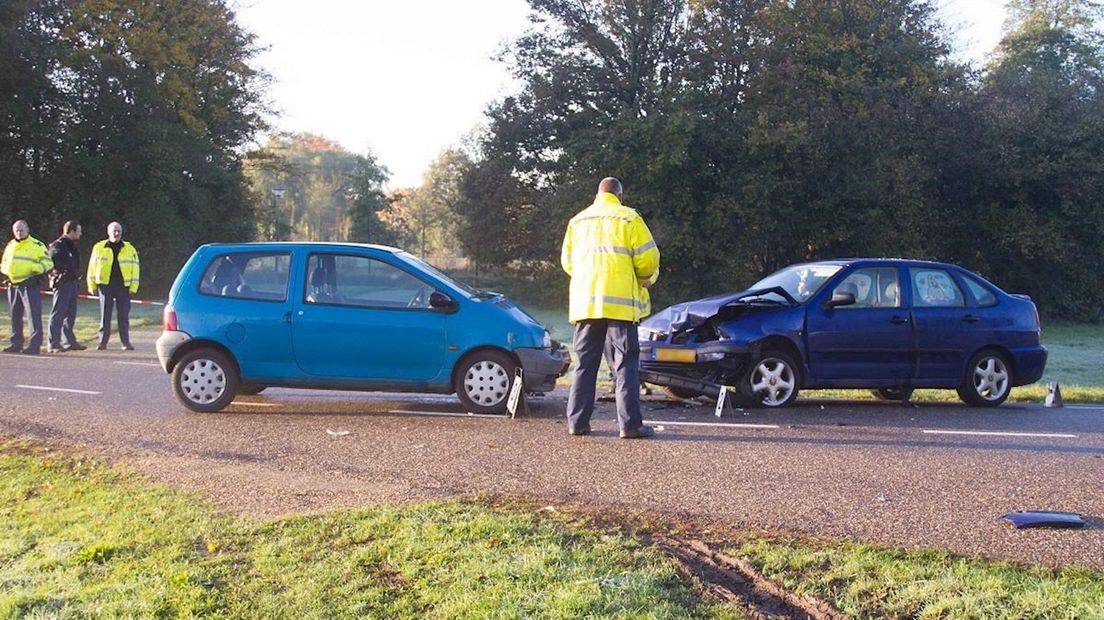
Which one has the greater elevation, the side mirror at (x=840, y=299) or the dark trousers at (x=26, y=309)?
the side mirror at (x=840, y=299)

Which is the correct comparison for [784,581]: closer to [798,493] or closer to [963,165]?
[798,493]

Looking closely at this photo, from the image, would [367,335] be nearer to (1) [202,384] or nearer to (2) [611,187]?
(1) [202,384]

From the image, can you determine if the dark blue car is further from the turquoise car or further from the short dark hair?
the short dark hair

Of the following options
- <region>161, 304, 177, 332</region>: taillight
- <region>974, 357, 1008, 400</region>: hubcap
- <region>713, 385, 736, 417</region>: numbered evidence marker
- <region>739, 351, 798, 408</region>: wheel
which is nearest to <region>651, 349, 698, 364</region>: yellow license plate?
<region>713, 385, 736, 417</region>: numbered evidence marker

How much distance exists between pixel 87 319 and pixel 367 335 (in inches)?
612

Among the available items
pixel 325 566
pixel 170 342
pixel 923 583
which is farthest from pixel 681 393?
pixel 325 566

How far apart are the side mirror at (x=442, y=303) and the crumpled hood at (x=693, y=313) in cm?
230

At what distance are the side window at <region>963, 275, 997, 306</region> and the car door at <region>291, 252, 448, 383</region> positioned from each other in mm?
5949

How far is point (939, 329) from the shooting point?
10.8 metres

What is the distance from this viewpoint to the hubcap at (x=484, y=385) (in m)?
9.41

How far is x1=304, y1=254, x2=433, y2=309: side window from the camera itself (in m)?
9.46

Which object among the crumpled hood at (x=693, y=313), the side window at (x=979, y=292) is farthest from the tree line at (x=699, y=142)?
the crumpled hood at (x=693, y=313)

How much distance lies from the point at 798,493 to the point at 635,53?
1318 inches

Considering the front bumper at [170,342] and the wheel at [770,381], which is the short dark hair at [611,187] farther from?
the front bumper at [170,342]
